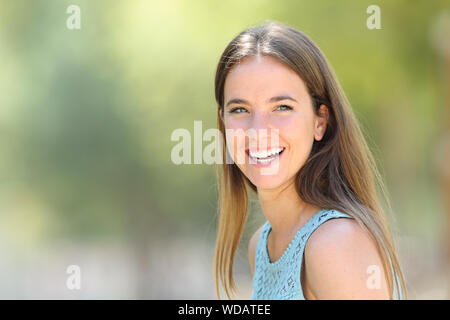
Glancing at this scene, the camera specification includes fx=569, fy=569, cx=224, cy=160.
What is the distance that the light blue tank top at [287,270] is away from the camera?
189 centimetres

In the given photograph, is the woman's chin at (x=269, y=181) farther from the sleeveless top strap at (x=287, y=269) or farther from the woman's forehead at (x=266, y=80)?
the woman's forehead at (x=266, y=80)

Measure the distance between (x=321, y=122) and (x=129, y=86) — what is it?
4.35m

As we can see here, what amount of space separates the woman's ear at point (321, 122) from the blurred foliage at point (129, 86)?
13.2ft

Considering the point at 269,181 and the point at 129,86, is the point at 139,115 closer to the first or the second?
the point at 129,86

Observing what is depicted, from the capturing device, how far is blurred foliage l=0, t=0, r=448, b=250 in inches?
243

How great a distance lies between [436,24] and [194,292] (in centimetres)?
398

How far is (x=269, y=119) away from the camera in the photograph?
2.01 m

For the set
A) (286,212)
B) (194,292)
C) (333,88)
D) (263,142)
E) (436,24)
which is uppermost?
(436,24)

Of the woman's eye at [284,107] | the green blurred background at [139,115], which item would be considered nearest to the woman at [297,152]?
the woman's eye at [284,107]

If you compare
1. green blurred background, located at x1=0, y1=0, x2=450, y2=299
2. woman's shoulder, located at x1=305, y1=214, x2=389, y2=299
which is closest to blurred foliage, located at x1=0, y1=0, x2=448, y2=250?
green blurred background, located at x1=0, y1=0, x2=450, y2=299

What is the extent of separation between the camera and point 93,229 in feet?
22.1

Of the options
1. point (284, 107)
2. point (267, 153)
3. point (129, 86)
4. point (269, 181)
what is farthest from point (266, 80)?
point (129, 86)

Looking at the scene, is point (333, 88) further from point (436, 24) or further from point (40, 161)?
point (40, 161)
